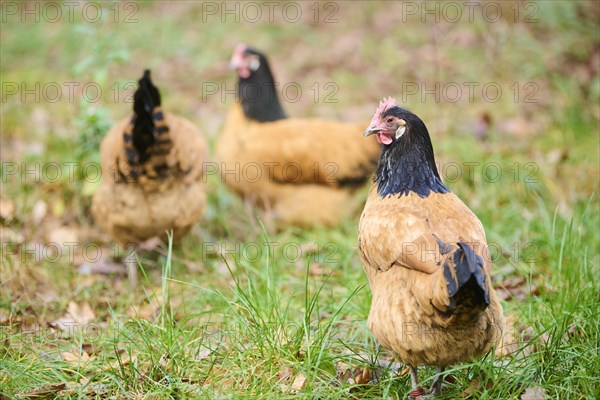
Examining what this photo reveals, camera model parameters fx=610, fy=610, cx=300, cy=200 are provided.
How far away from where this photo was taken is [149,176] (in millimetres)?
4484

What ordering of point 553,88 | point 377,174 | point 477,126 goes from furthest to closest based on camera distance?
point 553,88 → point 477,126 → point 377,174

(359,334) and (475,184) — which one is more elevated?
(475,184)

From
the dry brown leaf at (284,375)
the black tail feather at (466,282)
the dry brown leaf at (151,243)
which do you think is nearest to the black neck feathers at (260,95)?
the dry brown leaf at (151,243)

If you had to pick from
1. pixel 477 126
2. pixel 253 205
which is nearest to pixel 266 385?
pixel 253 205

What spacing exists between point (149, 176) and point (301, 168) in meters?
1.61

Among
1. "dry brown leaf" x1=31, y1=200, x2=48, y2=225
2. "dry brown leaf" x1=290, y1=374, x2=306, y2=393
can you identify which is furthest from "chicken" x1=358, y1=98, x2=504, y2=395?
"dry brown leaf" x1=31, y1=200, x2=48, y2=225

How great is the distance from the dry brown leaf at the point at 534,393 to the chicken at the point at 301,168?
9.75ft

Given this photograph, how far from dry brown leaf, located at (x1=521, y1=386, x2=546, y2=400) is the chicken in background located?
2.82 metres

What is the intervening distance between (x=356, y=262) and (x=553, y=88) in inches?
167

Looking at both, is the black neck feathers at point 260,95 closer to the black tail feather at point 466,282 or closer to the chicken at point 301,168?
the chicken at point 301,168

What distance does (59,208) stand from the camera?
17.8 ft

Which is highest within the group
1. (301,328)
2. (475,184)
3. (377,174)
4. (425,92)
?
(425,92)

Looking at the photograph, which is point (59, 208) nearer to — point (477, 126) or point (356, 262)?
point (356, 262)

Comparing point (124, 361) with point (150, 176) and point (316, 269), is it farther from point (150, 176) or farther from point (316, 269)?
point (316, 269)
